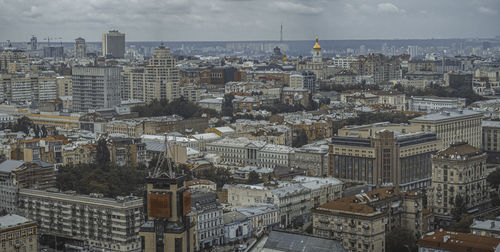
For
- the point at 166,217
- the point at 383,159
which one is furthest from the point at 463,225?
the point at 166,217

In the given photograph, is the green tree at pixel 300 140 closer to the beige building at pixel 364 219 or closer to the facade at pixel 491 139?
the facade at pixel 491 139

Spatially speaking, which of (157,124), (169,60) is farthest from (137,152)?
(169,60)

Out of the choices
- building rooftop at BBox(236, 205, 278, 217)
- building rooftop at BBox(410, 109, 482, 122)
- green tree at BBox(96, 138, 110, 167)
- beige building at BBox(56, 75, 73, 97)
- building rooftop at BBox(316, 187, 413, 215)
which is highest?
beige building at BBox(56, 75, 73, 97)

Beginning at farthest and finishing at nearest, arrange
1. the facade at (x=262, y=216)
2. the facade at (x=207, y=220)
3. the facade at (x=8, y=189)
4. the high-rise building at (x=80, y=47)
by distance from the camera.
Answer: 1. the high-rise building at (x=80, y=47)
2. the facade at (x=8, y=189)
3. the facade at (x=262, y=216)
4. the facade at (x=207, y=220)

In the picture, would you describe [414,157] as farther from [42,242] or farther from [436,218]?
[42,242]

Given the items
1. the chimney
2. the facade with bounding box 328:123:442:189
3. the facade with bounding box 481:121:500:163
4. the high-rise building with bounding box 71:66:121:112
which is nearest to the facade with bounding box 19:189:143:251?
the chimney

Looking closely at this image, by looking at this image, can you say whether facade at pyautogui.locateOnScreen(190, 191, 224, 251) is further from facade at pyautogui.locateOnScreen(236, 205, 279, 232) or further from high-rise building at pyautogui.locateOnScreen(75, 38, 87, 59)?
high-rise building at pyautogui.locateOnScreen(75, 38, 87, 59)

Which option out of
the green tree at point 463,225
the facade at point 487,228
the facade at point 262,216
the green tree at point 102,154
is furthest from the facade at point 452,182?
the green tree at point 102,154
